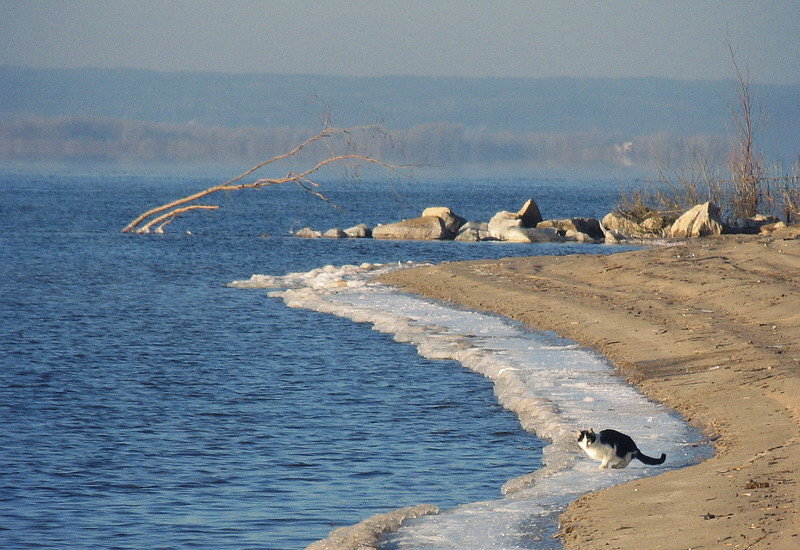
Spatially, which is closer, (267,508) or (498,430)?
(267,508)

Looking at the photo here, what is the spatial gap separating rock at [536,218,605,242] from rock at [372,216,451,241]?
4.51m

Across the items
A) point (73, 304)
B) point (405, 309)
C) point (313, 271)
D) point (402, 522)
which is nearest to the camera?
point (402, 522)

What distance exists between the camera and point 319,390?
598 inches

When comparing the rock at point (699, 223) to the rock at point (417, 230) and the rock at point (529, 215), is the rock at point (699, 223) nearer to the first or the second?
the rock at point (529, 215)

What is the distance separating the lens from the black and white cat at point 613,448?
10109 millimetres

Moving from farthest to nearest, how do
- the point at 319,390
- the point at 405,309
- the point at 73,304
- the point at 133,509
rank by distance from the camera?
the point at 73,304, the point at 405,309, the point at 319,390, the point at 133,509

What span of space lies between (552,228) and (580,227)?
1287 mm

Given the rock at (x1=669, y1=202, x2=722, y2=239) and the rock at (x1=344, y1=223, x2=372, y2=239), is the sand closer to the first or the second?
the rock at (x1=669, y1=202, x2=722, y2=239)

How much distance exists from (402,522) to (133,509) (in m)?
2.61

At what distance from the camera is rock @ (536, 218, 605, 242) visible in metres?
44.1

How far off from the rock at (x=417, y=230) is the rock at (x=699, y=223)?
10.2 metres

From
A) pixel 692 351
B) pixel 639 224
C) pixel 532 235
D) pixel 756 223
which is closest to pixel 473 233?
pixel 532 235

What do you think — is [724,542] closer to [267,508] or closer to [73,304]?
[267,508]

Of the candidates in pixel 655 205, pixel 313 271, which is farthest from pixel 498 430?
pixel 655 205
